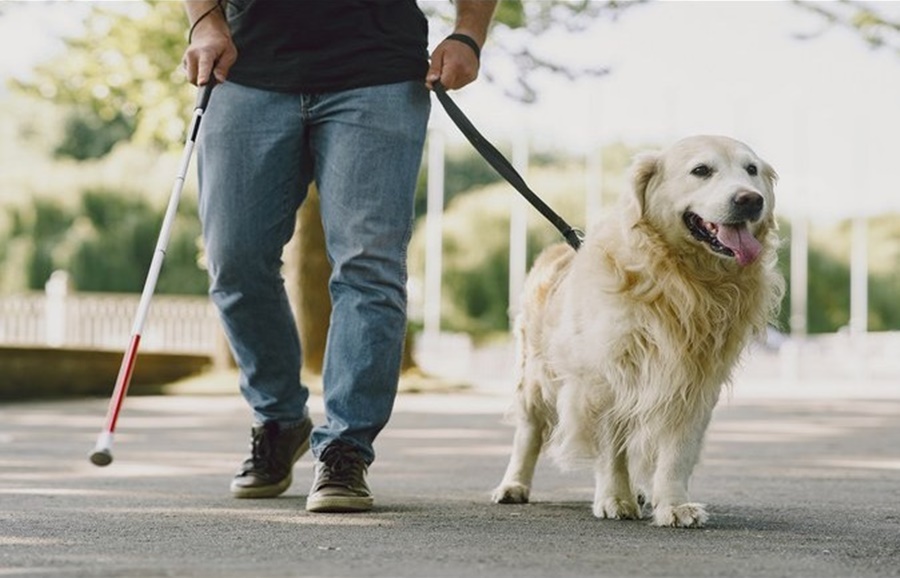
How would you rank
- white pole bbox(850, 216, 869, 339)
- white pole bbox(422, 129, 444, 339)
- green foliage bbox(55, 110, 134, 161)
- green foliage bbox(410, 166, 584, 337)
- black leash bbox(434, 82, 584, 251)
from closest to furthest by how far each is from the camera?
black leash bbox(434, 82, 584, 251) → white pole bbox(422, 129, 444, 339) → white pole bbox(850, 216, 869, 339) → green foliage bbox(410, 166, 584, 337) → green foliage bbox(55, 110, 134, 161)

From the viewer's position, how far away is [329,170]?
5000 mm

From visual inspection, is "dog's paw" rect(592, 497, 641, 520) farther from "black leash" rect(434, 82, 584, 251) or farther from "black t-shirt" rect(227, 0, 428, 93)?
"black t-shirt" rect(227, 0, 428, 93)

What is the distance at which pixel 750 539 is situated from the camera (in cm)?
421

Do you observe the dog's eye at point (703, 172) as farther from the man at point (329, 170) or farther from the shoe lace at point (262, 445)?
the shoe lace at point (262, 445)

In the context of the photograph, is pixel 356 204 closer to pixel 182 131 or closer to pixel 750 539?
pixel 750 539

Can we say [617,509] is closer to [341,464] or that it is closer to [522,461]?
[522,461]

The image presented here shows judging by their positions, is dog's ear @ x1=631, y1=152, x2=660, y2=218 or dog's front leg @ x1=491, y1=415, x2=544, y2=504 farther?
dog's front leg @ x1=491, y1=415, x2=544, y2=504

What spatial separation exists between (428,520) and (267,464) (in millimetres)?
939

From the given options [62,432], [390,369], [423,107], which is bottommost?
[62,432]

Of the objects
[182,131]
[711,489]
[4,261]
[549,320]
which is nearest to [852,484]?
[711,489]

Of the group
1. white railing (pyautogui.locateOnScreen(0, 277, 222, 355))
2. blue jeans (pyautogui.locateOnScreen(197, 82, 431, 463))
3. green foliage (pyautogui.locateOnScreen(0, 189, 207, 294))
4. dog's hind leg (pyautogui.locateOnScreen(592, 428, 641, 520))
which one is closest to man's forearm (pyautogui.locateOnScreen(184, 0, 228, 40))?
blue jeans (pyautogui.locateOnScreen(197, 82, 431, 463))

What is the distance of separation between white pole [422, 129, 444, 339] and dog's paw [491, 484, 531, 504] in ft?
122

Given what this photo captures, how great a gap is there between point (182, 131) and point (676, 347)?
47.4 feet

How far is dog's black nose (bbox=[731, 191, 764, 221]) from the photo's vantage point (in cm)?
478
